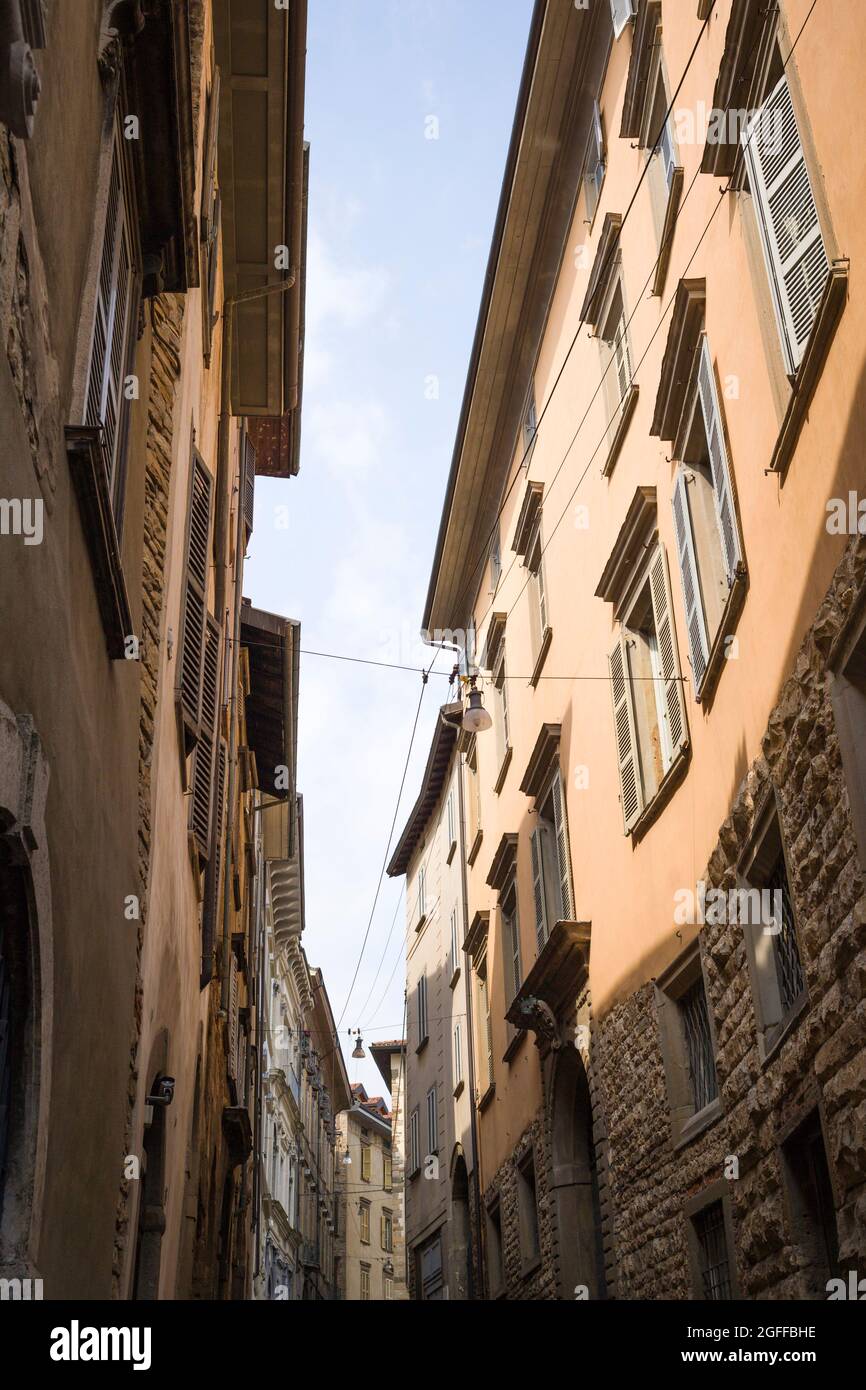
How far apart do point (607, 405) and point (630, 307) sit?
116 cm

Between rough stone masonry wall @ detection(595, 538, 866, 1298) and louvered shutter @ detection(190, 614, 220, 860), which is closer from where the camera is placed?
rough stone masonry wall @ detection(595, 538, 866, 1298)

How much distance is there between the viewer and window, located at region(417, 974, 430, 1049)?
25766 millimetres

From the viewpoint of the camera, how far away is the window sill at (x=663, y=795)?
9.59 m

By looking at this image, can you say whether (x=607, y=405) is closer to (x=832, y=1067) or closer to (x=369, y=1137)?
(x=832, y=1067)

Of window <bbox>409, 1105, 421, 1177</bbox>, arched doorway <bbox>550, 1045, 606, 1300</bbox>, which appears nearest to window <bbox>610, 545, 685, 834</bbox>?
arched doorway <bbox>550, 1045, 606, 1300</bbox>

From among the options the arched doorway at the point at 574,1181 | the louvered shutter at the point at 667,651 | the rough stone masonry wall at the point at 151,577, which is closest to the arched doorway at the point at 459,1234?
the arched doorway at the point at 574,1181

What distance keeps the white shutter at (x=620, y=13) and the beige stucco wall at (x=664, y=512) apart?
8.9 inches

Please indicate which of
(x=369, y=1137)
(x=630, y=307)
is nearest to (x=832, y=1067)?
(x=630, y=307)

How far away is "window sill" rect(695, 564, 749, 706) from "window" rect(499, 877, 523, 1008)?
8297mm

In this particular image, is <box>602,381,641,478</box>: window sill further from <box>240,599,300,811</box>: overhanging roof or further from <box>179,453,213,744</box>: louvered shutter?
<box>240,599,300,811</box>: overhanging roof

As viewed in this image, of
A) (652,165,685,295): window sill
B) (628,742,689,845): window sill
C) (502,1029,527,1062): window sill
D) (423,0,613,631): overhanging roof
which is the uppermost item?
(423,0,613,631): overhanging roof

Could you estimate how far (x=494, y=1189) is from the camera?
17641 mm

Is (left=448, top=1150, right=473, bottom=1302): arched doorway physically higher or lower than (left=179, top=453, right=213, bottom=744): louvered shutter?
lower

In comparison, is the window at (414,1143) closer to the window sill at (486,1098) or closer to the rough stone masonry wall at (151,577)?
the window sill at (486,1098)
